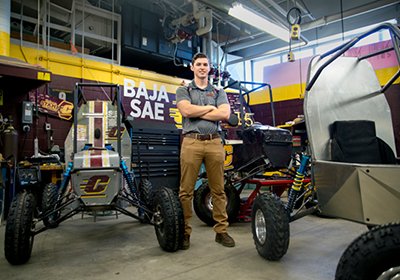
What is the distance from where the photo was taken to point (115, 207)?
2521 mm

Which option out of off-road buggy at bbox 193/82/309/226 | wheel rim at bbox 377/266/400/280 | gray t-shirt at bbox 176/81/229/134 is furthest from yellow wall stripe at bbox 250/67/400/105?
wheel rim at bbox 377/266/400/280

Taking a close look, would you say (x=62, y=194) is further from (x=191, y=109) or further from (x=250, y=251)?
(x=250, y=251)

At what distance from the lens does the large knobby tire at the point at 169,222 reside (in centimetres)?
235

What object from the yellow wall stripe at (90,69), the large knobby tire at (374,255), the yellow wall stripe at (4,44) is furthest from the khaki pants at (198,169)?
the yellow wall stripe at (90,69)

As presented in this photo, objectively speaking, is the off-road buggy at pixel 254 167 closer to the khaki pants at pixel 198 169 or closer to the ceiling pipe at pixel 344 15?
the khaki pants at pixel 198 169

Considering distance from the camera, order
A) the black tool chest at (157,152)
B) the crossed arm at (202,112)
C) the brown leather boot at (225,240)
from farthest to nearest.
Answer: the black tool chest at (157,152), the brown leather boot at (225,240), the crossed arm at (202,112)

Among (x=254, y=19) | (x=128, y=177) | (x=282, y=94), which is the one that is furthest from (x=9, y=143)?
(x=282, y=94)

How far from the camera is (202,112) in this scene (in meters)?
2.48

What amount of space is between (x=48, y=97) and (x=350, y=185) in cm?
480

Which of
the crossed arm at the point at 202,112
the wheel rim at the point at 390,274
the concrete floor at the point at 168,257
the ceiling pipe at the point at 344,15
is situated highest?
the ceiling pipe at the point at 344,15

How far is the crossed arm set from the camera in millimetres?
2475

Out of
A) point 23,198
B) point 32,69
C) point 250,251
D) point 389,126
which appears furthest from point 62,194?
point 389,126

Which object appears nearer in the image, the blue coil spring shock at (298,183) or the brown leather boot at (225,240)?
the blue coil spring shock at (298,183)

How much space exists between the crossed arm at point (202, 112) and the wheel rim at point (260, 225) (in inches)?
32.1
